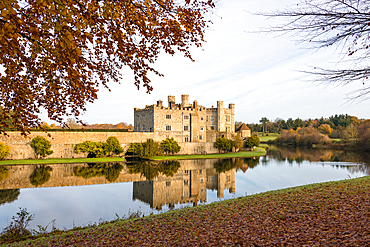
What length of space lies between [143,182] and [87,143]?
13.3 metres

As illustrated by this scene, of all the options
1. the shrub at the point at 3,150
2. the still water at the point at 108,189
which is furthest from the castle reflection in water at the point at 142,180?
the shrub at the point at 3,150

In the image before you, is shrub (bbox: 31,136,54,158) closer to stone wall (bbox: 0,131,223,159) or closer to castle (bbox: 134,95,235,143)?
stone wall (bbox: 0,131,223,159)

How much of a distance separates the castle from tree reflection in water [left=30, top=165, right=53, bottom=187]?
14.7 metres

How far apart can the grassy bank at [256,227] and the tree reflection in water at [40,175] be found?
35.0 ft

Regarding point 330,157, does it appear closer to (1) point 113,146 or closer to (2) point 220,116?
(2) point 220,116

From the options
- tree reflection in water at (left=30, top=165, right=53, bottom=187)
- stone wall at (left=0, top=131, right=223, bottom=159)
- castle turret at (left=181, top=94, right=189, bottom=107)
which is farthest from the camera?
castle turret at (left=181, top=94, right=189, bottom=107)

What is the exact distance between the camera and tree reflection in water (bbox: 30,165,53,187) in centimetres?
1505

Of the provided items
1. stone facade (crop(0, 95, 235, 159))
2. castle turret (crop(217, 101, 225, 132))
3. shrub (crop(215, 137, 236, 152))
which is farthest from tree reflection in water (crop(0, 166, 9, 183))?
castle turret (crop(217, 101, 225, 132))

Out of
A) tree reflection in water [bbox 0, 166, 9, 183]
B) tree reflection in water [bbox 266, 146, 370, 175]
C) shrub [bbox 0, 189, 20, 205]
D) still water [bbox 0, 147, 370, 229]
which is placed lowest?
tree reflection in water [bbox 266, 146, 370, 175]

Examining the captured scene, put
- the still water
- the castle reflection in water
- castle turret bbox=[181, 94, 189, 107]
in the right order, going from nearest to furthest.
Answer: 1. the still water
2. the castle reflection in water
3. castle turret bbox=[181, 94, 189, 107]

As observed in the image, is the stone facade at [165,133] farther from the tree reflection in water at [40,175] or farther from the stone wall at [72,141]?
the tree reflection in water at [40,175]

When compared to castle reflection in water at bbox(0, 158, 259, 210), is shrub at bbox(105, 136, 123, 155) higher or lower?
higher

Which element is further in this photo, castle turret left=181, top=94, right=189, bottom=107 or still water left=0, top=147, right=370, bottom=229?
castle turret left=181, top=94, right=189, bottom=107

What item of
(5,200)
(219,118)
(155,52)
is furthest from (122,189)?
(219,118)
